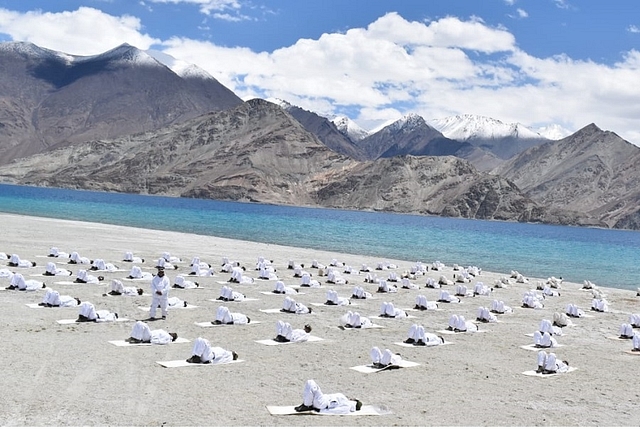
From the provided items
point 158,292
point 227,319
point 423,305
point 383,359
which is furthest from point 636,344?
point 158,292

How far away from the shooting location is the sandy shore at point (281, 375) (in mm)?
12047

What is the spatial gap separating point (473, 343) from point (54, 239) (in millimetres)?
39014

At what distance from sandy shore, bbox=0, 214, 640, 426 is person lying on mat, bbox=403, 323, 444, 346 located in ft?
1.40

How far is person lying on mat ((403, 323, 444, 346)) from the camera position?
64.2ft

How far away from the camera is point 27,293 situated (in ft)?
80.1

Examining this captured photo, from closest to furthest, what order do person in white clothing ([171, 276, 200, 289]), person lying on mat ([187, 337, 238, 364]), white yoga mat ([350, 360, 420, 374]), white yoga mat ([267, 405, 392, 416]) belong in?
1. white yoga mat ([267, 405, 392, 416])
2. person lying on mat ([187, 337, 238, 364])
3. white yoga mat ([350, 360, 420, 374])
4. person in white clothing ([171, 276, 200, 289])

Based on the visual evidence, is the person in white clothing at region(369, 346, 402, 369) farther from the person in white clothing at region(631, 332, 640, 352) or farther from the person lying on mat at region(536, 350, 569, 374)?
the person in white clothing at region(631, 332, 640, 352)

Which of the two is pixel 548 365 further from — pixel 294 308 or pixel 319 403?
pixel 294 308

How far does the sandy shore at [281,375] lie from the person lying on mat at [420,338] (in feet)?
1.40

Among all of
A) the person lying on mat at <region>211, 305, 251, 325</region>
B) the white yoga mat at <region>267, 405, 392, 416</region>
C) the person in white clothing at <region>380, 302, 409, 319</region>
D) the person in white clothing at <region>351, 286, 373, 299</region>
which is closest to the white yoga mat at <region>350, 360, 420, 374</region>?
the white yoga mat at <region>267, 405, 392, 416</region>

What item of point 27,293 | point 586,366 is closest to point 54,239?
point 27,293

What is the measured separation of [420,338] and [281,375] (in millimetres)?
5853

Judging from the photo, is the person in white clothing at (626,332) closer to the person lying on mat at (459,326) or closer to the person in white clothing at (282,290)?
the person lying on mat at (459,326)

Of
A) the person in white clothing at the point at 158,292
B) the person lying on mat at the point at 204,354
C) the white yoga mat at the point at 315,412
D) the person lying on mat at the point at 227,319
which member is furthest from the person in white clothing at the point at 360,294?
the white yoga mat at the point at 315,412
